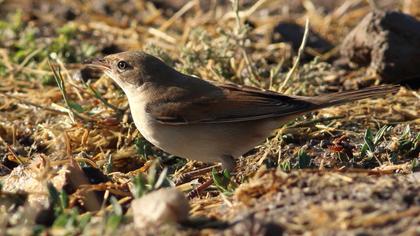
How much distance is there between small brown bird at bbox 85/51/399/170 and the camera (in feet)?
19.7

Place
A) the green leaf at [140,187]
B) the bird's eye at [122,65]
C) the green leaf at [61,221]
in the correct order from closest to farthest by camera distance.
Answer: the green leaf at [61,221] < the green leaf at [140,187] < the bird's eye at [122,65]

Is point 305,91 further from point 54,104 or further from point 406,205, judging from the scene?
point 406,205

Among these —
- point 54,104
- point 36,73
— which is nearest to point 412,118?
point 54,104

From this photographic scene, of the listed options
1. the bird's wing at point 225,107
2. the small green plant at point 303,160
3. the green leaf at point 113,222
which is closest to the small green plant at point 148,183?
the green leaf at point 113,222

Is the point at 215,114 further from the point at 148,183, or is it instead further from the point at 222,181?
the point at 148,183

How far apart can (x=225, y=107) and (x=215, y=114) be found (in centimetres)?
11

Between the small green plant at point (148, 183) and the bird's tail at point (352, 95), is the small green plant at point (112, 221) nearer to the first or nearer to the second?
the small green plant at point (148, 183)

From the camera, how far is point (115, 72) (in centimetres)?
667

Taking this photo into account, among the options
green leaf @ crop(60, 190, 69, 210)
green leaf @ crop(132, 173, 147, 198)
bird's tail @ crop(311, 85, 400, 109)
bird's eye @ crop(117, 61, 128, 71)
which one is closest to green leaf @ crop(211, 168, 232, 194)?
green leaf @ crop(132, 173, 147, 198)

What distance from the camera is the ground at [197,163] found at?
171 inches

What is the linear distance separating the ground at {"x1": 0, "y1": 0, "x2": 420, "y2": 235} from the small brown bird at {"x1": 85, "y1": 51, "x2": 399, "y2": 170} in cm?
25

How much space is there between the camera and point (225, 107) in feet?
20.3

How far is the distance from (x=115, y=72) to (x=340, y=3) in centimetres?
534

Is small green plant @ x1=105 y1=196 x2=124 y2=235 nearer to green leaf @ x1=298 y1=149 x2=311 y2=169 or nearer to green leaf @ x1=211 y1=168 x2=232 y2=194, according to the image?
green leaf @ x1=211 y1=168 x2=232 y2=194
